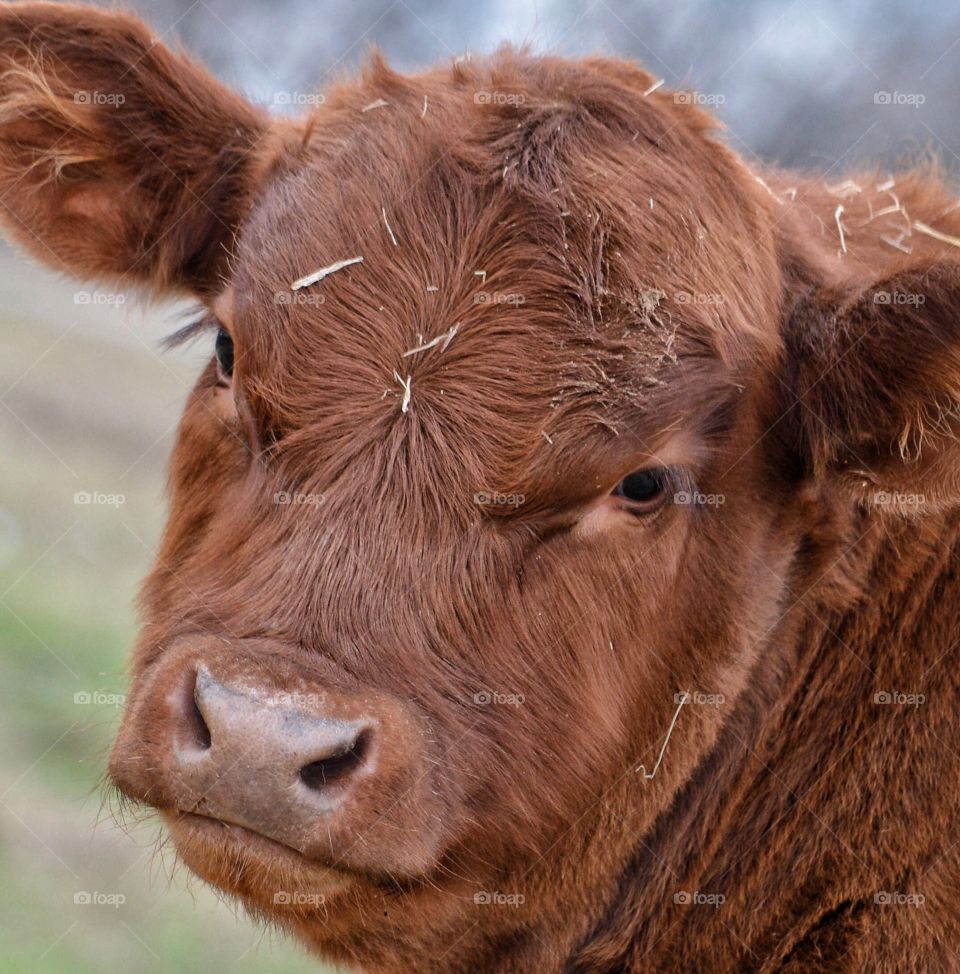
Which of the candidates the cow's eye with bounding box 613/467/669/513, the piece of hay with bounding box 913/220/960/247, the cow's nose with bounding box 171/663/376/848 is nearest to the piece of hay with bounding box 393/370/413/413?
the cow's eye with bounding box 613/467/669/513

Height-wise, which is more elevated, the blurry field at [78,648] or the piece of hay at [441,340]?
the piece of hay at [441,340]

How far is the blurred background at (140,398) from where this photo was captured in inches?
267

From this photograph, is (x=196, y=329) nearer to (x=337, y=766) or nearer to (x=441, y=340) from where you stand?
(x=441, y=340)

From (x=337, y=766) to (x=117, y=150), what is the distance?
97.8 inches

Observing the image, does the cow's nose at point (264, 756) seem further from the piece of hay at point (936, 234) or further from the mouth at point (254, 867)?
the piece of hay at point (936, 234)

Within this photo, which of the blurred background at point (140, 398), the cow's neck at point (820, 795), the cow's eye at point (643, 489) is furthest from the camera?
the blurred background at point (140, 398)

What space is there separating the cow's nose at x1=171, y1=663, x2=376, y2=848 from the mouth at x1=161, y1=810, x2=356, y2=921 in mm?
68

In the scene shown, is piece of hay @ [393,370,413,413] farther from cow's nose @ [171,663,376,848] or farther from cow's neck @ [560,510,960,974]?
cow's neck @ [560,510,960,974]

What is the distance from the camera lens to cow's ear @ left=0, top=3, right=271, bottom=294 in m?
4.18

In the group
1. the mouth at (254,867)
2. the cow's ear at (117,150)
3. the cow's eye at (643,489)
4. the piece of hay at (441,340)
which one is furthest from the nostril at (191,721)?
the cow's ear at (117,150)

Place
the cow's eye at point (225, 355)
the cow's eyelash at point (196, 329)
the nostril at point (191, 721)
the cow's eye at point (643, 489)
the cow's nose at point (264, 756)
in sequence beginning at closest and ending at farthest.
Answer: the cow's nose at point (264, 756) < the nostril at point (191, 721) < the cow's eye at point (643, 489) < the cow's eye at point (225, 355) < the cow's eyelash at point (196, 329)

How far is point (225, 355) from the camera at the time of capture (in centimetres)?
391

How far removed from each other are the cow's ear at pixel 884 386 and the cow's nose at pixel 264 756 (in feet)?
5.40

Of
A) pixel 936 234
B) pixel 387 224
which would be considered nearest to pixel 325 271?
pixel 387 224
